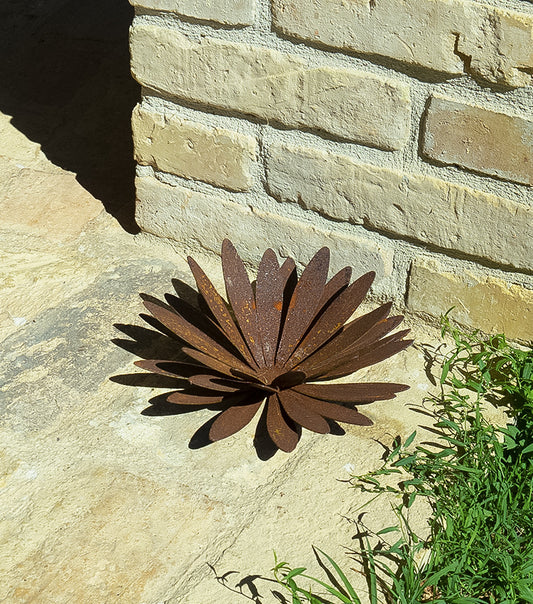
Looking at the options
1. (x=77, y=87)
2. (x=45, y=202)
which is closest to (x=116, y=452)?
(x=45, y=202)

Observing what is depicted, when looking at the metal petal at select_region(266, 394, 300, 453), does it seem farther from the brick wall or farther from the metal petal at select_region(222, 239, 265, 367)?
the brick wall

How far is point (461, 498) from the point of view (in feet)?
5.26

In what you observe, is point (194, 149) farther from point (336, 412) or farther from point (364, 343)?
Answer: point (336, 412)

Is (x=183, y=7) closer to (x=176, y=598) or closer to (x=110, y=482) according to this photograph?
(x=110, y=482)

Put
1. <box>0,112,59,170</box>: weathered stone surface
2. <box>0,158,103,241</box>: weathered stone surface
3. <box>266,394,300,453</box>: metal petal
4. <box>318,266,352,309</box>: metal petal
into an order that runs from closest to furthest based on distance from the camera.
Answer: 1. <box>266,394,300,453</box>: metal petal
2. <box>318,266,352,309</box>: metal petal
3. <box>0,158,103,241</box>: weathered stone surface
4. <box>0,112,59,170</box>: weathered stone surface

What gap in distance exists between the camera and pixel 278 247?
81.4 inches

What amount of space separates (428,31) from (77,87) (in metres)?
1.50

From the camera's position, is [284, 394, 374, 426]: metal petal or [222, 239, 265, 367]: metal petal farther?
[222, 239, 265, 367]: metal petal

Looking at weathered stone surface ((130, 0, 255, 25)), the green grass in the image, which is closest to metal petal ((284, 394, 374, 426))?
the green grass

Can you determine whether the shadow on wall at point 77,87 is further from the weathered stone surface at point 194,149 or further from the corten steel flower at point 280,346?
the corten steel flower at point 280,346

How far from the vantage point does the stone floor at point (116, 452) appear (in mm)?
1434

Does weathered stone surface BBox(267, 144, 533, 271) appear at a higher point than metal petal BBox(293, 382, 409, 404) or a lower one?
higher

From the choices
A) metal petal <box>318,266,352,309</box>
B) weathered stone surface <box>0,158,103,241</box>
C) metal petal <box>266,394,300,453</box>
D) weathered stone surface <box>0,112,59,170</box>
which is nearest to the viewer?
metal petal <box>266,394,300,453</box>

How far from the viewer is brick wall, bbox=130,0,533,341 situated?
168cm
